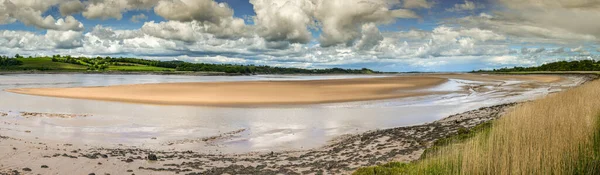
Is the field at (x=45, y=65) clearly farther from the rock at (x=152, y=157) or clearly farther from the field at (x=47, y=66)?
the rock at (x=152, y=157)

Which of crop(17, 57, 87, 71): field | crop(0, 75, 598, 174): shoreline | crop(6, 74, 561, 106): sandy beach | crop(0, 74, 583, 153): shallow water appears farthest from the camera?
crop(17, 57, 87, 71): field

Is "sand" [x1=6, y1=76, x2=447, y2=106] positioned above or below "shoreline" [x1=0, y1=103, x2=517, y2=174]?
below

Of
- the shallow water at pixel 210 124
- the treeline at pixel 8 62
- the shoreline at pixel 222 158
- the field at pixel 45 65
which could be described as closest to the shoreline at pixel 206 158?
the shoreline at pixel 222 158

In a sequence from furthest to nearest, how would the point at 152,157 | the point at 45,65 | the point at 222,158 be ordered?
the point at 45,65 < the point at 222,158 < the point at 152,157

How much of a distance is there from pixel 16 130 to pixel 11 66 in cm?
16334

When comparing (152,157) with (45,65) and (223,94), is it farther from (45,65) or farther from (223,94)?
(45,65)

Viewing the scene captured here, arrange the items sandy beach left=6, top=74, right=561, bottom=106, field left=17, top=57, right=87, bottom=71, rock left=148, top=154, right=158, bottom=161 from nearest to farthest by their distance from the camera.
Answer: rock left=148, top=154, right=158, bottom=161
sandy beach left=6, top=74, right=561, bottom=106
field left=17, top=57, right=87, bottom=71

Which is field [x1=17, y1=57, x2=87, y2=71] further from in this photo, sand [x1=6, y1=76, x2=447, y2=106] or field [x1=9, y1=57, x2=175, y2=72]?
sand [x1=6, y1=76, x2=447, y2=106]

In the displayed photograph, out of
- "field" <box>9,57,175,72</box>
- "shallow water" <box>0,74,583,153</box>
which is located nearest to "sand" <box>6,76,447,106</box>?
"shallow water" <box>0,74,583,153</box>

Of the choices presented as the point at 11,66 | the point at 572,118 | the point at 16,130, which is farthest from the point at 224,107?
the point at 11,66

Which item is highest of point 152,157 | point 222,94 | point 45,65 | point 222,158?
point 45,65

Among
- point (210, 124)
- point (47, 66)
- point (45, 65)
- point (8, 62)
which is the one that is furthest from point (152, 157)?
point (8, 62)

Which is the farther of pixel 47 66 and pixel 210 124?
pixel 47 66

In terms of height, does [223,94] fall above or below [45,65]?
below
